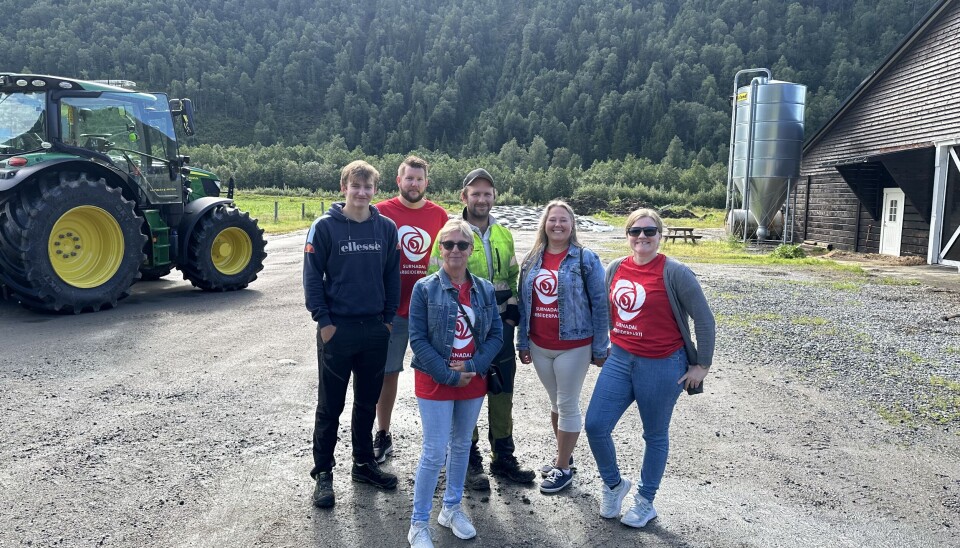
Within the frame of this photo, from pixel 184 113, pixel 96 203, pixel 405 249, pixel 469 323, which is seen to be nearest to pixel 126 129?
pixel 184 113

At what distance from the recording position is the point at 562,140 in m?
116

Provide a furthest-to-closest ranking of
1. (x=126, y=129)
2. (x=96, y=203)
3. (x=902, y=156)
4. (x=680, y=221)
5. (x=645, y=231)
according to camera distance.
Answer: (x=680, y=221) < (x=902, y=156) < (x=126, y=129) < (x=96, y=203) < (x=645, y=231)

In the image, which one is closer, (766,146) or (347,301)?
(347,301)

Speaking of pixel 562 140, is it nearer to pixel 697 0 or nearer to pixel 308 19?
pixel 697 0

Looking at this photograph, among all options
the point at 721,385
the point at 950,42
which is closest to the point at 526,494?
the point at 721,385

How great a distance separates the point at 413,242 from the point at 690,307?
177 cm

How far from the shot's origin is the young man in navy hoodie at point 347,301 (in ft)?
12.4

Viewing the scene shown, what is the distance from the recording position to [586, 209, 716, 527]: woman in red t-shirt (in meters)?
3.58

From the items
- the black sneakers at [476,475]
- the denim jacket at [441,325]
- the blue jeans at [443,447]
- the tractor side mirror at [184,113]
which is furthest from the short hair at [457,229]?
the tractor side mirror at [184,113]

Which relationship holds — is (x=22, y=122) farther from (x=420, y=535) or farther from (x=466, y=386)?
(x=420, y=535)

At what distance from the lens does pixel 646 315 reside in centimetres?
362

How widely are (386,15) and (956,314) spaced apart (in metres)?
157

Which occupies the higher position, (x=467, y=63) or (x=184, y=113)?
(x=467, y=63)

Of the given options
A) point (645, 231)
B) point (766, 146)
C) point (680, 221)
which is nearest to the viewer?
point (645, 231)
